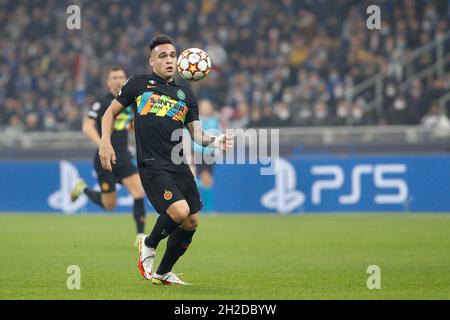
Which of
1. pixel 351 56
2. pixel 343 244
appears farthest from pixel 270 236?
pixel 351 56

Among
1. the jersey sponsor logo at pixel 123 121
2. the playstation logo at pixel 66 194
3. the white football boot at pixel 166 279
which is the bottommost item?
the playstation logo at pixel 66 194

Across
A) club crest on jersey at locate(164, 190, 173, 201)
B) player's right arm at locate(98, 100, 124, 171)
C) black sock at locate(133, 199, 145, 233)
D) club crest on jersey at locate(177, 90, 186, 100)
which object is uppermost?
club crest on jersey at locate(177, 90, 186, 100)

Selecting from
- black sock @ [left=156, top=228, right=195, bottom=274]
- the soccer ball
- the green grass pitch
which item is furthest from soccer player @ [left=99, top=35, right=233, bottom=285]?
the green grass pitch

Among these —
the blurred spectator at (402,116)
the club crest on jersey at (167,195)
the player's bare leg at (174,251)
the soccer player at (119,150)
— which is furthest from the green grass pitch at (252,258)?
the blurred spectator at (402,116)

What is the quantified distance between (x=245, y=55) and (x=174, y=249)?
62.2 feet

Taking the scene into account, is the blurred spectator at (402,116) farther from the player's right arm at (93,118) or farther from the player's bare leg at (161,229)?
the player's bare leg at (161,229)

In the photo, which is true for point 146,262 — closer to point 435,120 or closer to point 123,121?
point 123,121

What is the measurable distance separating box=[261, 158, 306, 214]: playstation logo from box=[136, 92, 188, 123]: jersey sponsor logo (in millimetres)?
11729

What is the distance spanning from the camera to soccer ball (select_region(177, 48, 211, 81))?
10.2 meters

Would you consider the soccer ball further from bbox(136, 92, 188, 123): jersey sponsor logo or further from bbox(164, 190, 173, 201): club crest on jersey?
bbox(164, 190, 173, 201): club crest on jersey

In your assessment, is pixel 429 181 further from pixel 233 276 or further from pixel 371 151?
pixel 233 276

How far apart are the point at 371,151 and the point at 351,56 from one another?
516 cm

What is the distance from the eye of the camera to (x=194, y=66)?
1020 centimetres

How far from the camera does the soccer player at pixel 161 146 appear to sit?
9656 mm
